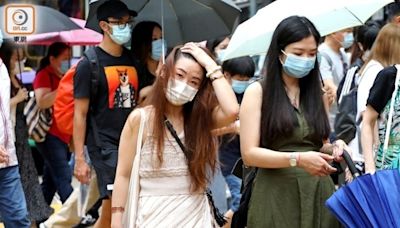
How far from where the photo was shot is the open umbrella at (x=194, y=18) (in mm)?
7465

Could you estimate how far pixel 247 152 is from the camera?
16.8ft

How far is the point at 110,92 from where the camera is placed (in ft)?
22.9

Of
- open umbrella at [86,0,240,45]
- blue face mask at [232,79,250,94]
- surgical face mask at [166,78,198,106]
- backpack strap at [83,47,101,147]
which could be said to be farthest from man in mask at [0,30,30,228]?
blue face mask at [232,79,250,94]

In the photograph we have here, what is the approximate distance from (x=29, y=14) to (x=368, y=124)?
11.0 feet

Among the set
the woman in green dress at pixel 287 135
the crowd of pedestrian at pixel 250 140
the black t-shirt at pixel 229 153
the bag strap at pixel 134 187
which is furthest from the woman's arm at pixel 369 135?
the black t-shirt at pixel 229 153

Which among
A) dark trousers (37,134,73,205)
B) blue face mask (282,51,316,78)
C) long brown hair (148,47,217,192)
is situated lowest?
dark trousers (37,134,73,205)

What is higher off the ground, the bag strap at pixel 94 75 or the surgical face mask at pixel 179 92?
the surgical face mask at pixel 179 92

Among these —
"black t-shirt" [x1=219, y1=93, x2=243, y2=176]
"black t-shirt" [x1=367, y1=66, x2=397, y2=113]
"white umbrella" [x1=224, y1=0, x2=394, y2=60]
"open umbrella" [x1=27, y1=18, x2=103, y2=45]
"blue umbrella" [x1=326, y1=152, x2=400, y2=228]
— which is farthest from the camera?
"open umbrella" [x1=27, y1=18, x2=103, y2=45]

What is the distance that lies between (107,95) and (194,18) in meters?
0.93

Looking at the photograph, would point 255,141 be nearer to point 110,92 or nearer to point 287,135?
point 287,135

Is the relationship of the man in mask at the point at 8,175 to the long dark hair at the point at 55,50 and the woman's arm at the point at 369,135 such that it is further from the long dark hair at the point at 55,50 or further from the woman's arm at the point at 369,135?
the long dark hair at the point at 55,50

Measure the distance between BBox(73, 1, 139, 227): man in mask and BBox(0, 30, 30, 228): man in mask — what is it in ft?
1.46

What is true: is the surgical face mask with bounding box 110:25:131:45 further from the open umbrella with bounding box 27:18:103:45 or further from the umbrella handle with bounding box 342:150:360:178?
the open umbrella with bounding box 27:18:103:45

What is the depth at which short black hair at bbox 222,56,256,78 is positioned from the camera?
8.63 meters
